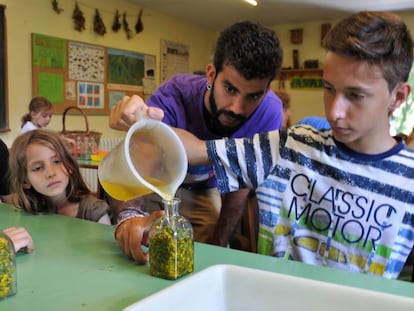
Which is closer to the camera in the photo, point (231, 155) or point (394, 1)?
point (231, 155)

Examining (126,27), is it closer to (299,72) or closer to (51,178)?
(299,72)

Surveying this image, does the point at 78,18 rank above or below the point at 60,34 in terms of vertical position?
above

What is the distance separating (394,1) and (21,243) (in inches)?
183

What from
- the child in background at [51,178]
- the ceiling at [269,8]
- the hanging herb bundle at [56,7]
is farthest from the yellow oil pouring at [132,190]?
the ceiling at [269,8]

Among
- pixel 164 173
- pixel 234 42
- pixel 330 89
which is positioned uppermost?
pixel 234 42

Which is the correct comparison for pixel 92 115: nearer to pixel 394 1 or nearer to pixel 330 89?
pixel 394 1

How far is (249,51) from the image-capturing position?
4.39 feet

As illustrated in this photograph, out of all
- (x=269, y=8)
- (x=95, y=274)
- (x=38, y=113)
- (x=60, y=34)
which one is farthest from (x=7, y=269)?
(x=269, y=8)

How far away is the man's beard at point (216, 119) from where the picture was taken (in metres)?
1.41

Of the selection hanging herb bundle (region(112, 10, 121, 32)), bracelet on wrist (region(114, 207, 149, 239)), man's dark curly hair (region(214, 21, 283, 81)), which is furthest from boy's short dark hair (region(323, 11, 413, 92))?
hanging herb bundle (region(112, 10, 121, 32))

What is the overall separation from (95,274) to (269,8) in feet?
15.1

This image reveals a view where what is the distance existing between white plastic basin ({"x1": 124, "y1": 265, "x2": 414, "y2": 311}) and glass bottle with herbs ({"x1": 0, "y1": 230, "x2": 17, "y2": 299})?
0.83 ft

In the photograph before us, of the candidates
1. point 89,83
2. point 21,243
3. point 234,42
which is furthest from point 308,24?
point 21,243

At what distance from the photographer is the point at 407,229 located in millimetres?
1003
